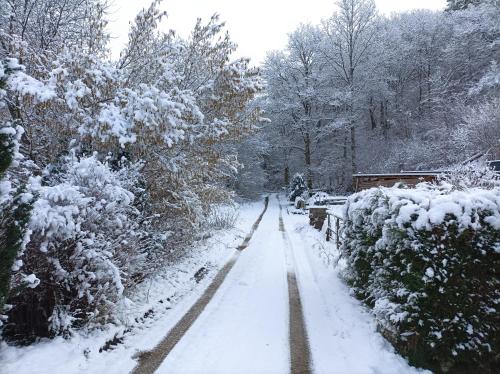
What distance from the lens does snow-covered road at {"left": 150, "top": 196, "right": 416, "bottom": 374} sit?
4.38m

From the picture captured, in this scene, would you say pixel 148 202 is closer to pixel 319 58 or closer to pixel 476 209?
pixel 476 209

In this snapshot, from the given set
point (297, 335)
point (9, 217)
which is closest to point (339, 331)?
point (297, 335)

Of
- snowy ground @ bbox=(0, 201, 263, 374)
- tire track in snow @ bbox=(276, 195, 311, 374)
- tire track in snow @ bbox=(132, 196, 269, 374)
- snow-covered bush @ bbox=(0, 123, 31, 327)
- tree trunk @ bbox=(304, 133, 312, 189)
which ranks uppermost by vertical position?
tree trunk @ bbox=(304, 133, 312, 189)

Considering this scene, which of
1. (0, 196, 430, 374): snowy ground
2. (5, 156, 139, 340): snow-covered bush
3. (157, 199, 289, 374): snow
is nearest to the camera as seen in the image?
(0, 196, 430, 374): snowy ground

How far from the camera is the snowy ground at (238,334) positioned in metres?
4.25

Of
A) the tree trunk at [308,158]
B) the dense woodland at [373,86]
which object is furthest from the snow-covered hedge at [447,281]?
the tree trunk at [308,158]

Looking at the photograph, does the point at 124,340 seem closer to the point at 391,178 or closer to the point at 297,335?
the point at 297,335

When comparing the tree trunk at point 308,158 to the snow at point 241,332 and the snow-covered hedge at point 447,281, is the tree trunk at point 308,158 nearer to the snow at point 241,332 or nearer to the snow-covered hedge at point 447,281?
the snow at point 241,332

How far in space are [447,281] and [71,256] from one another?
A: 14.6 ft

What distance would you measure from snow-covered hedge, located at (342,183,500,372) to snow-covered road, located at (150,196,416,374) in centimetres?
48

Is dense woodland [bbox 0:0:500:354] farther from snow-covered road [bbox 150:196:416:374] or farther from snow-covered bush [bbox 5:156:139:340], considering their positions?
snow-covered road [bbox 150:196:416:374]

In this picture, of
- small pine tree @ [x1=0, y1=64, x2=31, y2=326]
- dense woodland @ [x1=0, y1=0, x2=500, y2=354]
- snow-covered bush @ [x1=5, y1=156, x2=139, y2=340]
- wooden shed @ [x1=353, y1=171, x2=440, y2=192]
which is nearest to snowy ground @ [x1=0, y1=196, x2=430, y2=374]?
snow-covered bush @ [x1=5, y1=156, x2=139, y2=340]

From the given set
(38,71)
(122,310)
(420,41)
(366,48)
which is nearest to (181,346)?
(122,310)

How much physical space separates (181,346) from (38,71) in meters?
5.41
